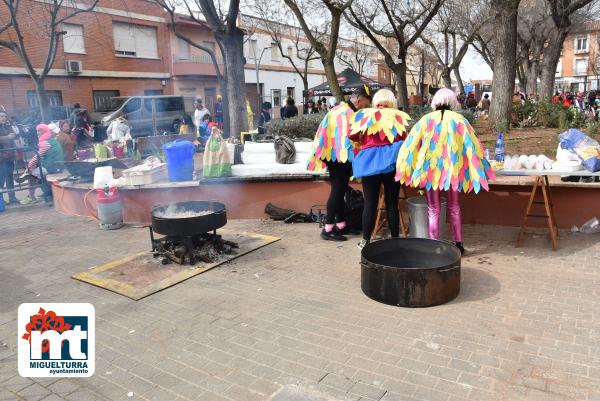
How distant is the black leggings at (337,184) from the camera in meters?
6.11

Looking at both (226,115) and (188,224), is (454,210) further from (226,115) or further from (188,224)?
(226,115)

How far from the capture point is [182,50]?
3159 centimetres

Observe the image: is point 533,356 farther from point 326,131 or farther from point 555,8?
point 555,8

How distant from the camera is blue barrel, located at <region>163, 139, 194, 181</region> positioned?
7516 millimetres

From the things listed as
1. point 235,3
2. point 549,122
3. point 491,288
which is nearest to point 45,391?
point 491,288

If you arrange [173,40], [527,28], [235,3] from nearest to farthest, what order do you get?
→ [235,3]
[527,28]
[173,40]

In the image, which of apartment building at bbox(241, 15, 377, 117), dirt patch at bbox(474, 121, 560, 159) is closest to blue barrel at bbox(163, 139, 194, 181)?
dirt patch at bbox(474, 121, 560, 159)

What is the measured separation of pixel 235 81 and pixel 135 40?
20531mm

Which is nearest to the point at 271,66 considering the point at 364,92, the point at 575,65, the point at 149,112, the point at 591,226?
the point at 149,112

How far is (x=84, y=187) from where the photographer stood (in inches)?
317

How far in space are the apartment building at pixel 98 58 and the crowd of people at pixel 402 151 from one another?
2044 centimetres

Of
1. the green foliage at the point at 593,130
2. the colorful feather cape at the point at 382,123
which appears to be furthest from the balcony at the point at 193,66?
the colorful feather cape at the point at 382,123

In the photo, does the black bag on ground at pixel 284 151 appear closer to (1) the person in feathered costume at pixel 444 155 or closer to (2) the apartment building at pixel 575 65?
(1) the person in feathered costume at pixel 444 155

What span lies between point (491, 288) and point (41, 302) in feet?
13.8
